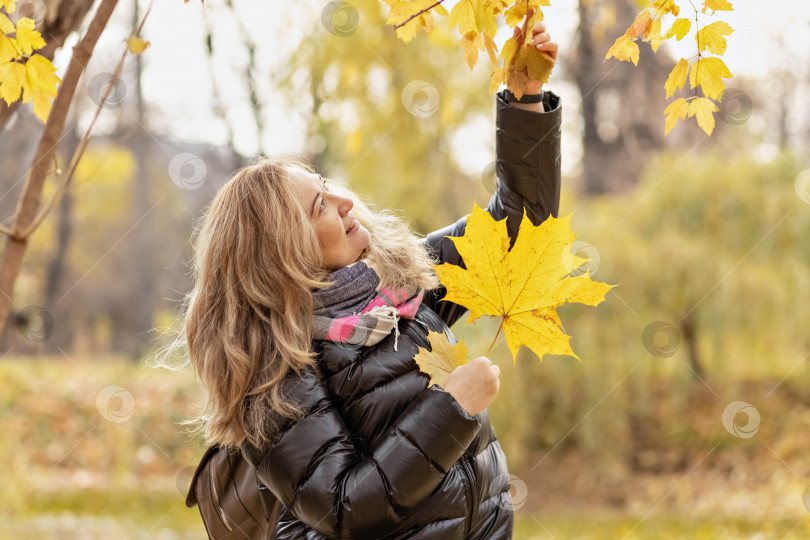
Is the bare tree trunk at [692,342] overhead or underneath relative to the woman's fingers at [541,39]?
underneath

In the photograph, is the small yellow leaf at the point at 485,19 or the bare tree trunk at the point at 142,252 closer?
the small yellow leaf at the point at 485,19

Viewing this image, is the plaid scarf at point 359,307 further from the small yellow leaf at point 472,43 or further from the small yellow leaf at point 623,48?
the small yellow leaf at point 623,48

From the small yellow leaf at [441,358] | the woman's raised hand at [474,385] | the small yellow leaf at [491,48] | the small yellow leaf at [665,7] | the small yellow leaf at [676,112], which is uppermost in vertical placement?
the small yellow leaf at [665,7]

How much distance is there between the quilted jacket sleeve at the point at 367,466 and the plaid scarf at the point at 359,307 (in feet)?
0.54

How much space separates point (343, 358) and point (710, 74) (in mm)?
797

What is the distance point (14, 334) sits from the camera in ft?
40.3

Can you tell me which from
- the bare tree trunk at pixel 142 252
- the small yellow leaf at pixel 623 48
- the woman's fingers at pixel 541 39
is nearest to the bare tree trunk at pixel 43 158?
Answer: the woman's fingers at pixel 541 39

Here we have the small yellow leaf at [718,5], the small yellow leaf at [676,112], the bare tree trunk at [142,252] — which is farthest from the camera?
the bare tree trunk at [142,252]

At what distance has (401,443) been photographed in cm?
132

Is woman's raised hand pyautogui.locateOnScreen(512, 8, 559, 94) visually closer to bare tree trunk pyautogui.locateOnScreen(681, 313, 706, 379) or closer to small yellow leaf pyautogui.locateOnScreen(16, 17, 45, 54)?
small yellow leaf pyautogui.locateOnScreen(16, 17, 45, 54)

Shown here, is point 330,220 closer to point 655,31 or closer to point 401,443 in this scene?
point 401,443

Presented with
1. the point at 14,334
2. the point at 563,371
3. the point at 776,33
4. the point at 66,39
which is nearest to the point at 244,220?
the point at 66,39

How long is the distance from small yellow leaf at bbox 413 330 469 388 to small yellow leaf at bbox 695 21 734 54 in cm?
62

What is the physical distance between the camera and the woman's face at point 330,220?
61.6 inches
